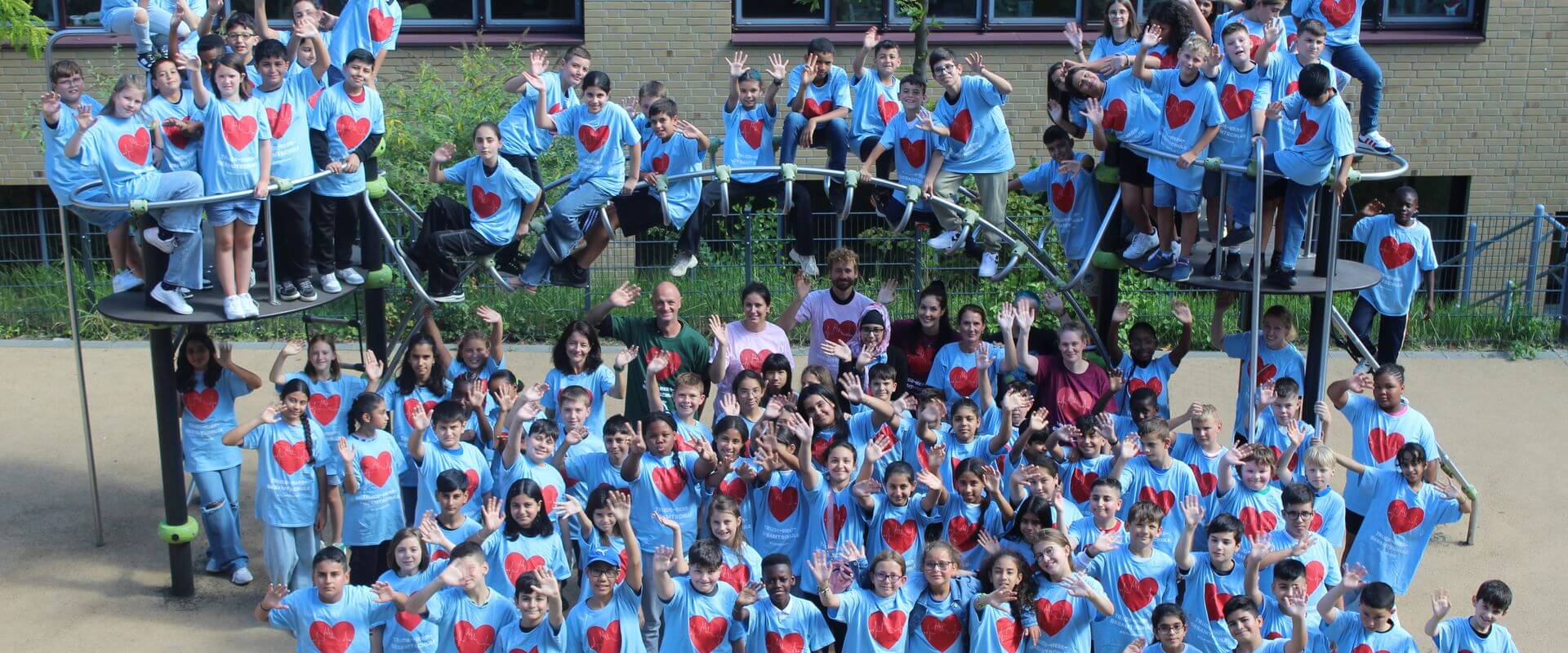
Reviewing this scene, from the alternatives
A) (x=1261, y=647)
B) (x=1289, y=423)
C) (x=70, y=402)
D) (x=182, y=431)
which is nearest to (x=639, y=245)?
(x=70, y=402)

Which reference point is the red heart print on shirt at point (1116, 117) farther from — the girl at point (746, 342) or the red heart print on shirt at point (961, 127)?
the girl at point (746, 342)

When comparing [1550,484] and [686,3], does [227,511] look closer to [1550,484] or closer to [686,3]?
[686,3]

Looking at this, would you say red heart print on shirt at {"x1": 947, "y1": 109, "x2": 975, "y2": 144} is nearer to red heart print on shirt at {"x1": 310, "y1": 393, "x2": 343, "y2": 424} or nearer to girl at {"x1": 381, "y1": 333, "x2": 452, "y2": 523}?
girl at {"x1": 381, "y1": 333, "x2": 452, "y2": 523}

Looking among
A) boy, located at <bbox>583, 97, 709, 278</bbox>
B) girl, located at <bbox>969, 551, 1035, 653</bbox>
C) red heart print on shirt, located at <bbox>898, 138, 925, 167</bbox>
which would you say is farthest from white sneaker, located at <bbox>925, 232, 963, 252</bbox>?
girl, located at <bbox>969, 551, 1035, 653</bbox>

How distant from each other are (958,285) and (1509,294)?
482 cm

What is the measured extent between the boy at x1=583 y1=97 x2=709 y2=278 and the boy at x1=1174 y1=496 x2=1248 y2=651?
11.8 ft

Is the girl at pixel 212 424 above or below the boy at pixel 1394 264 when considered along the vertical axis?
below

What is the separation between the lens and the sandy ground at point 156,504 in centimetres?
911

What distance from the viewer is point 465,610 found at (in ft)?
25.0

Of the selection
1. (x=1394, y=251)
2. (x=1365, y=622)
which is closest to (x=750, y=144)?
(x=1394, y=251)

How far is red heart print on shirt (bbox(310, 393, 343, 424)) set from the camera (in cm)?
933

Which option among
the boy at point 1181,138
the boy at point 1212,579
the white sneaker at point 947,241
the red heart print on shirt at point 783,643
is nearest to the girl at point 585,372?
the white sneaker at point 947,241

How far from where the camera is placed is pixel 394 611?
25.3 feet

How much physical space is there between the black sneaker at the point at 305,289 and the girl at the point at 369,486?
0.74 meters
